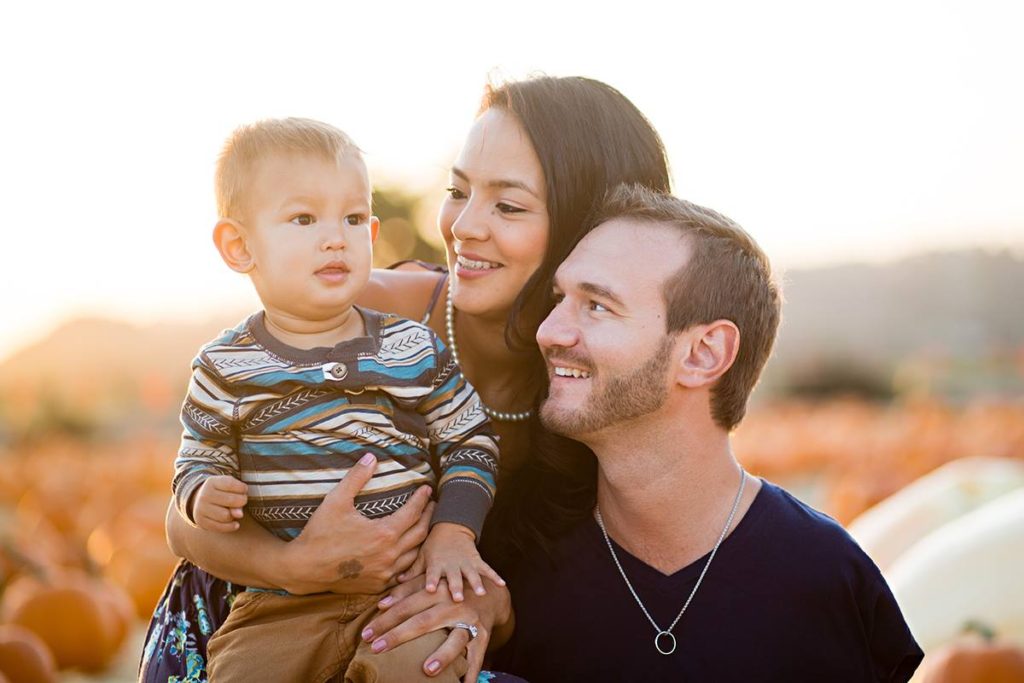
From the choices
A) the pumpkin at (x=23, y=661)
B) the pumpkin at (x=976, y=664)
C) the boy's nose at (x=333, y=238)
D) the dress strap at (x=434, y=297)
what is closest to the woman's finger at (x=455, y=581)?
the boy's nose at (x=333, y=238)

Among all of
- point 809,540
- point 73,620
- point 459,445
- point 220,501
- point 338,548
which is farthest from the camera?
point 73,620

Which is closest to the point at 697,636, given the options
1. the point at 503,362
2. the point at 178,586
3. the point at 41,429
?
the point at 503,362

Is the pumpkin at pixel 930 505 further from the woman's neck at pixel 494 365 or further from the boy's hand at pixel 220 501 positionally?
the boy's hand at pixel 220 501

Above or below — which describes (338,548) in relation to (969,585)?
above

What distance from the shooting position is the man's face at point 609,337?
289 cm

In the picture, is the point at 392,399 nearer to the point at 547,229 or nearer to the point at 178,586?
the point at 547,229

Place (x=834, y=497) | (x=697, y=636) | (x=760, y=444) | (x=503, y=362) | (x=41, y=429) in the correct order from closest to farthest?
(x=697, y=636) < (x=503, y=362) < (x=834, y=497) < (x=760, y=444) < (x=41, y=429)

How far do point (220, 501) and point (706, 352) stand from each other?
1366mm

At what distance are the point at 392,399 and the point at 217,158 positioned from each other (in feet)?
2.27

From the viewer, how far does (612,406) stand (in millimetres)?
2887

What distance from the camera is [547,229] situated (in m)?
3.07

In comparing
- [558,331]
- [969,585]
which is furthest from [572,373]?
[969,585]

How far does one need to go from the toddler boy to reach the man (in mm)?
506

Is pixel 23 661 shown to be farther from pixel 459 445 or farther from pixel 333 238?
pixel 333 238
